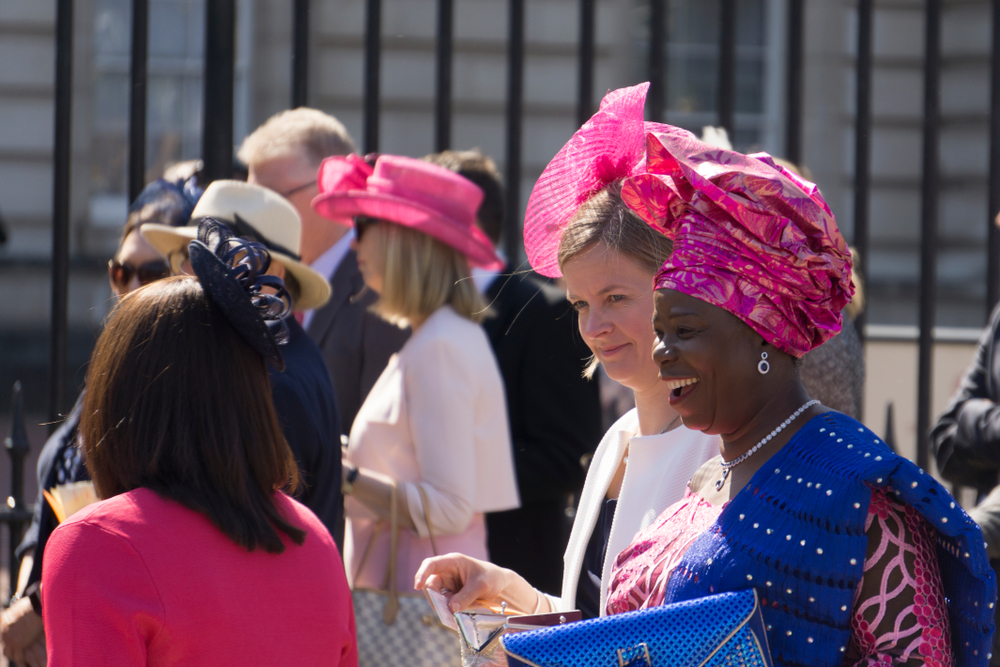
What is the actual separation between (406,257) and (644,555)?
1.76 meters

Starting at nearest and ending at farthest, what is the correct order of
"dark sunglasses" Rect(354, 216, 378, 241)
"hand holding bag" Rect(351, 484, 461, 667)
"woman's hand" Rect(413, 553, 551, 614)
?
"woman's hand" Rect(413, 553, 551, 614) → "hand holding bag" Rect(351, 484, 461, 667) → "dark sunglasses" Rect(354, 216, 378, 241)

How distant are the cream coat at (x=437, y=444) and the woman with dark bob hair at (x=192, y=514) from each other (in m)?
0.98

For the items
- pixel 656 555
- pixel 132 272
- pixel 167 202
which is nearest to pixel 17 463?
pixel 132 272

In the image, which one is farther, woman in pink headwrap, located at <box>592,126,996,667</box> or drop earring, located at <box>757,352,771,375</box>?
drop earring, located at <box>757,352,771,375</box>

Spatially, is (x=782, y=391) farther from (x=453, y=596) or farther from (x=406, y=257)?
(x=406, y=257)

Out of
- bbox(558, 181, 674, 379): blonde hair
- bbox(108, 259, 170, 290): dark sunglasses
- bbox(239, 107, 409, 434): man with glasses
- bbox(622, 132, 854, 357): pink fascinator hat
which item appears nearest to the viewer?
bbox(622, 132, 854, 357): pink fascinator hat

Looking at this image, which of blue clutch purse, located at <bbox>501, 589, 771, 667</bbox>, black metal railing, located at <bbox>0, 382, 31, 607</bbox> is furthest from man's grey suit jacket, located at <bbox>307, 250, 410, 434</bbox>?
blue clutch purse, located at <bbox>501, 589, 771, 667</bbox>

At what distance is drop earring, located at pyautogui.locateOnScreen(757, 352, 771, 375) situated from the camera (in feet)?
4.49

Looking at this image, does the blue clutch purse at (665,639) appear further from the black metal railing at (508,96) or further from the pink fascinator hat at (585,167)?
the black metal railing at (508,96)

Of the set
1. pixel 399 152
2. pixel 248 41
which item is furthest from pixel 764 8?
pixel 248 41

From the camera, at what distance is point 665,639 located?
3.87 ft

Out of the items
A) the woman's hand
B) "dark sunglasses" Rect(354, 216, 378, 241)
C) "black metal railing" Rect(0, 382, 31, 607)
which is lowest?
"black metal railing" Rect(0, 382, 31, 607)

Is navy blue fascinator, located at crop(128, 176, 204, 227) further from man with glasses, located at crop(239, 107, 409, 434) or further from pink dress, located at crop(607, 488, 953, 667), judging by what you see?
pink dress, located at crop(607, 488, 953, 667)

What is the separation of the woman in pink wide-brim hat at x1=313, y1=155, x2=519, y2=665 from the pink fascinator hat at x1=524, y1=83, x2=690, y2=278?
0.81 metres
